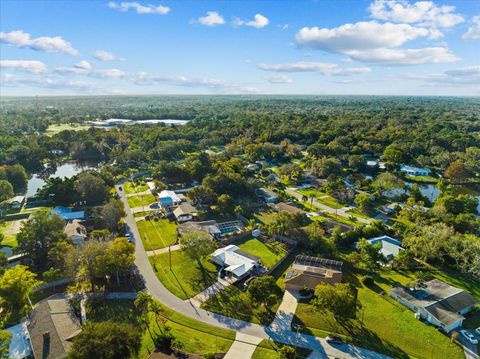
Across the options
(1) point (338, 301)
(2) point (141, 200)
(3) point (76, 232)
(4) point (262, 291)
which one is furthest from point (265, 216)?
(3) point (76, 232)

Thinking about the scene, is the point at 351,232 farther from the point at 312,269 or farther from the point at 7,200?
the point at 7,200

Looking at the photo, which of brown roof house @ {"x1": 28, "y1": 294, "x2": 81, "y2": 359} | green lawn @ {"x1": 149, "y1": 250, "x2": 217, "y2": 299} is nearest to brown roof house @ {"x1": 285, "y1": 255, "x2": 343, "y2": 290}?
green lawn @ {"x1": 149, "y1": 250, "x2": 217, "y2": 299}

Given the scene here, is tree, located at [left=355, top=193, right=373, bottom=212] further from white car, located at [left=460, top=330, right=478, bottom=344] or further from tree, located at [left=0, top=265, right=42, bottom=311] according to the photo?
tree, located at [left=0, top=265, right=42, bottom=311]

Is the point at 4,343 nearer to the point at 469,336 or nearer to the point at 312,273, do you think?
the point at 312,273

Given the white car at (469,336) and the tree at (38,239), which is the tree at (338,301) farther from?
the tree at (38,239)

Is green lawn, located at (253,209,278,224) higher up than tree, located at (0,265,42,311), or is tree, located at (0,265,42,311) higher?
tree, located at (0,265,42,311)

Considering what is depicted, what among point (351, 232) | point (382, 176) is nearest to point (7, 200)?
point (351, 232)
